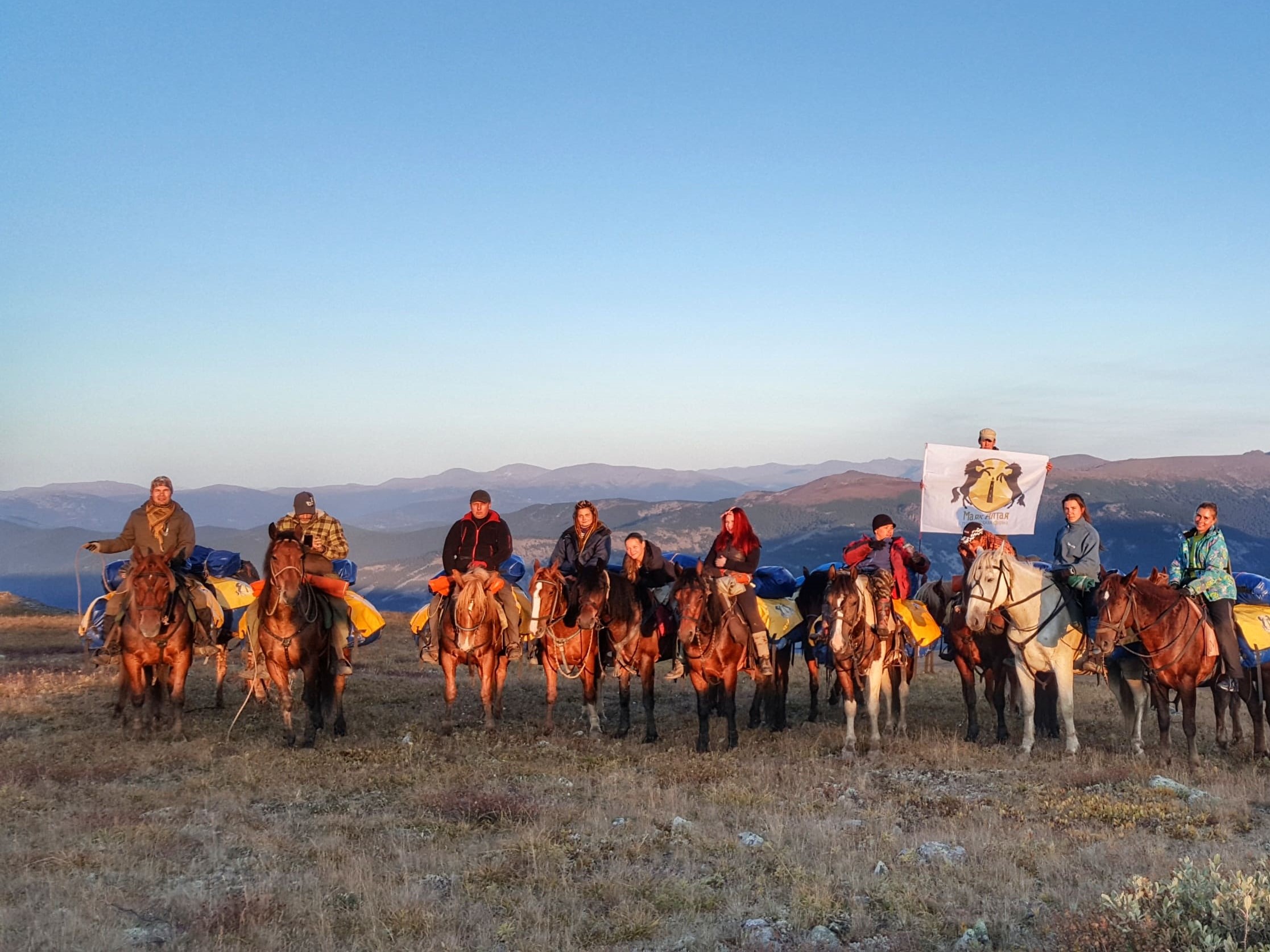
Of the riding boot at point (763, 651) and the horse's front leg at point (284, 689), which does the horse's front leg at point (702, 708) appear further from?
the horse's front leg at point (284, 689)

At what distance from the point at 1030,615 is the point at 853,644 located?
232 cm

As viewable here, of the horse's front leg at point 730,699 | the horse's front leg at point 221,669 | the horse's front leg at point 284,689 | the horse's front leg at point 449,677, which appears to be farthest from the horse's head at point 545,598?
the horse's front leg at point 221,669

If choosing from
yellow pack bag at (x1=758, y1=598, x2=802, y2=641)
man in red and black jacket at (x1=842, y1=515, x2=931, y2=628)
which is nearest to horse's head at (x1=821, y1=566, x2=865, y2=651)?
man in red and black jacket at (x1=842, y1=515, x2=931, y2=628)

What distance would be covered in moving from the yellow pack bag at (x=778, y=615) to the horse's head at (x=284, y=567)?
6314mm

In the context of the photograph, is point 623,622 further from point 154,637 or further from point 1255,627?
point 1255,627

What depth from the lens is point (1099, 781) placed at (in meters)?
11.1

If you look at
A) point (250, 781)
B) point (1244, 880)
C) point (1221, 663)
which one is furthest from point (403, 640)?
point (1244, 880)

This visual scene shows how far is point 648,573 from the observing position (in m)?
14.6

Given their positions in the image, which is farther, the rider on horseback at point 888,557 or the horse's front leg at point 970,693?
the horse's front leg at point 970,693

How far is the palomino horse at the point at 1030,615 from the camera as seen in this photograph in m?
12.7

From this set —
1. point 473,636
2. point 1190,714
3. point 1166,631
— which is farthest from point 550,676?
point 1190,714

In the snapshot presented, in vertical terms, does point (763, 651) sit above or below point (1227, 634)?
below

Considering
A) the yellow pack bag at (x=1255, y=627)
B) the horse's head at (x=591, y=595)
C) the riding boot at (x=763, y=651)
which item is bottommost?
the riding boot at (x=763, y=651)

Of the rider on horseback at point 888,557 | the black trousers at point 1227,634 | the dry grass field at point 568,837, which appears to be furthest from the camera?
the rider on horseback at point 888,557
